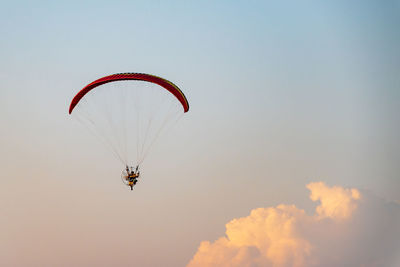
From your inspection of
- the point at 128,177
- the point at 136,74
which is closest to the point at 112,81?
the point at 136,74

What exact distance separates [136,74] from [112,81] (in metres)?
2.52

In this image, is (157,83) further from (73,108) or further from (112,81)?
(73,108)

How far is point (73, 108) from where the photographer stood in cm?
8331

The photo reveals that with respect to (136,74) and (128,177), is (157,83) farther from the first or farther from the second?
(128,177)

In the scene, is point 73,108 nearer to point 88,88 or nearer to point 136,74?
point 88,88

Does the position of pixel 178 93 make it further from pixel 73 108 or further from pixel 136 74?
pixel 73 108

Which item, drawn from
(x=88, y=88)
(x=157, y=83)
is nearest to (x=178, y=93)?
(x=157, y=83)

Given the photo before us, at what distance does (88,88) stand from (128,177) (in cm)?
998

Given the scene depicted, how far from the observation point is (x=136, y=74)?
78.8m

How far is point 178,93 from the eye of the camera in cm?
8094

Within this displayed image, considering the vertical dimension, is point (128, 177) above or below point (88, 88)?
below

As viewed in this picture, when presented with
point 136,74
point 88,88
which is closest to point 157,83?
point 136,74

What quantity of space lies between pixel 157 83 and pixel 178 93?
112 inches

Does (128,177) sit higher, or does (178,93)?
(178,93)
